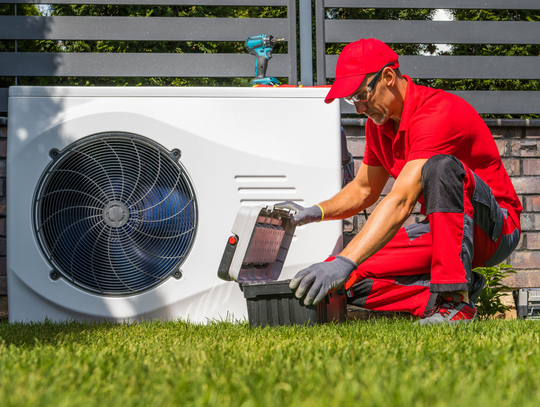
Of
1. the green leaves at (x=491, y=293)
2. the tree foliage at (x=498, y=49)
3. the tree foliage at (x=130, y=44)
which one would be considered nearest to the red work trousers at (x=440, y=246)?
the green leaves at (x=491, y=293)

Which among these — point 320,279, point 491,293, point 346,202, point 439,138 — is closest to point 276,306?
point 320,279

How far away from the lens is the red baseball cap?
6.24 feet

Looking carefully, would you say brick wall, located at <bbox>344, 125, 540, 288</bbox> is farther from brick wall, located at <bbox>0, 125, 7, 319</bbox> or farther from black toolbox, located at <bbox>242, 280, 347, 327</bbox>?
brick wall, located at <bbox>0, 125, 7, 319</bbox>

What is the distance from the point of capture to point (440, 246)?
1.75m

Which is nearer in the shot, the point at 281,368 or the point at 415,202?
the point at 281,368

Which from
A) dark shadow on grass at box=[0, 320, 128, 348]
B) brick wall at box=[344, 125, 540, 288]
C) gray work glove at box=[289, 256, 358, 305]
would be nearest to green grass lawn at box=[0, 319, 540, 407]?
dark shadow on grass at box=[0, 320, 128, 348]

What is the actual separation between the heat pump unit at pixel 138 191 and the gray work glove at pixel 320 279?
1.05 ft

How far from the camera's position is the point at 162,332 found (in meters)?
1.65

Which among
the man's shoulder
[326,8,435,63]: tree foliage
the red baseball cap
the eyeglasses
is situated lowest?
the man's shoulder

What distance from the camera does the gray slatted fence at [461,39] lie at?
2994mm

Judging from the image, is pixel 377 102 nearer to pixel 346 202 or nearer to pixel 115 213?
pixel 346 202

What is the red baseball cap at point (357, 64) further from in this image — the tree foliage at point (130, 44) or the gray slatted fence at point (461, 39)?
the tree foliage at point (130, 44)

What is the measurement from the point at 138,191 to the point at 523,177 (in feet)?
7.73

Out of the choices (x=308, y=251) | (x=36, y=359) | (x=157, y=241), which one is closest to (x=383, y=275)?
(x=308, y=251)
